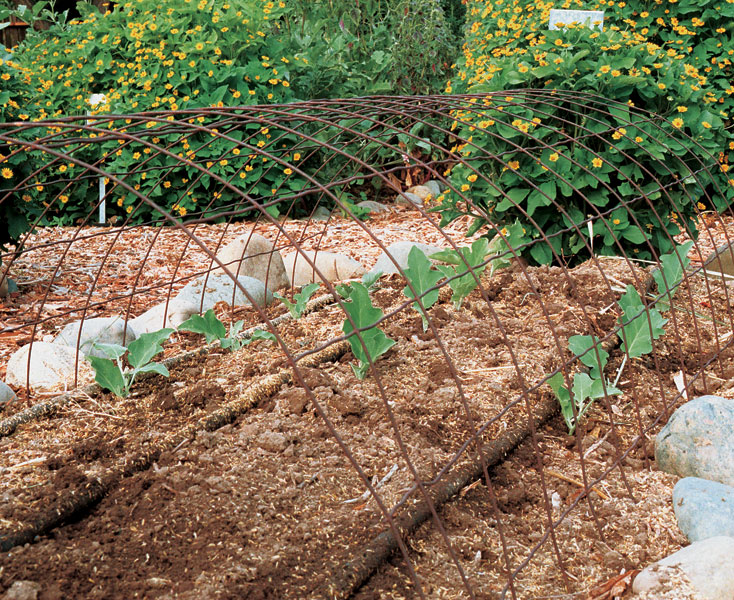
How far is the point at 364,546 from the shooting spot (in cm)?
184

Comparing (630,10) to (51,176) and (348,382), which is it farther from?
(51,176)

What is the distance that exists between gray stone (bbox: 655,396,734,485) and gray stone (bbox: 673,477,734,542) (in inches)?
4.9

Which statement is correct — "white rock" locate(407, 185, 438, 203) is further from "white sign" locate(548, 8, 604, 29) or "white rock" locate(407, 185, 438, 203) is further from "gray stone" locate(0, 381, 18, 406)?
"gray stone" locate(0, 381, 18, 406)

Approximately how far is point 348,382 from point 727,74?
4.54 metres

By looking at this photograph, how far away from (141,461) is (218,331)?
33.9 inches

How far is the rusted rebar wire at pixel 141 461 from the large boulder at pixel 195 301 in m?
0.70

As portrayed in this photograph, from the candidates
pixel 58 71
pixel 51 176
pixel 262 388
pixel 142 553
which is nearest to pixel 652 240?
pixel 262 388

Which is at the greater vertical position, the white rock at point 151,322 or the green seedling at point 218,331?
the green seedling at point 218,331

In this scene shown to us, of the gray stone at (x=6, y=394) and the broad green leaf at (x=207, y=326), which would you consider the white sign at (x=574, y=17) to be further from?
the gray stone at (x=6, y=394)

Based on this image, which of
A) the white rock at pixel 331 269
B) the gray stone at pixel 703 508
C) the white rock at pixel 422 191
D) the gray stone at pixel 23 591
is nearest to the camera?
the gray stone at pixel 23 591

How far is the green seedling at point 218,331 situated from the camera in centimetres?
288

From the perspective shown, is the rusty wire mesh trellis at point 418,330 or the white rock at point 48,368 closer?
the rusty wire mesh trellis at point 418,330

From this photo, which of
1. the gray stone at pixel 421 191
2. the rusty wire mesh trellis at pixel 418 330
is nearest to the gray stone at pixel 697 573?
the rusty wire mesh trellis at pixel 418 330

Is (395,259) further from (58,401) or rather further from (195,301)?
(58,401)
